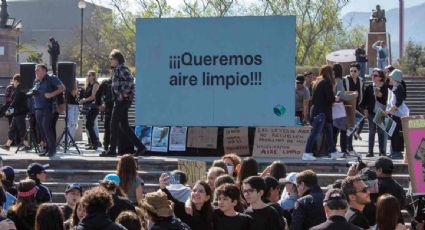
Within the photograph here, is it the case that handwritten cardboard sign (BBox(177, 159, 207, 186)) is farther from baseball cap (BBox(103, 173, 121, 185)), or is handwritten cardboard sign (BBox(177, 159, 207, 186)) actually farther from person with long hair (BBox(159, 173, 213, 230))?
person with long hair (BBox(159, 173, 213, 230))

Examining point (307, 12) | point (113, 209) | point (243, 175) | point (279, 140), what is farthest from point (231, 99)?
point (307, 12)

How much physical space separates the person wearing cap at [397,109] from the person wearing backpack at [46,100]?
5511 millimetres

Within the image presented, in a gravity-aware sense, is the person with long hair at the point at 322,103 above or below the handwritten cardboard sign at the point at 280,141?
above

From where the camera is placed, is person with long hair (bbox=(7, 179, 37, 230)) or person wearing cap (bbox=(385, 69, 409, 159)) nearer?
person with long hair (bbox=(7, 179, 37, 230))

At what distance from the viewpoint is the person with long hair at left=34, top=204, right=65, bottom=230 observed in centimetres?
863

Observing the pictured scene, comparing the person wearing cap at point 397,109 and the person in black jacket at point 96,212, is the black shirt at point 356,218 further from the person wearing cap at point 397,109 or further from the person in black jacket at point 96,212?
the person wearing cap at point 397,109

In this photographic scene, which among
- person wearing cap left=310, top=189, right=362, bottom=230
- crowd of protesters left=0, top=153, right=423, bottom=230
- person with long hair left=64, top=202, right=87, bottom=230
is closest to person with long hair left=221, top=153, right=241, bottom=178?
crowd of protesters left=0, top=153, right=423, bottom=230

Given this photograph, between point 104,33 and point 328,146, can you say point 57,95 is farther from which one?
point 104,33

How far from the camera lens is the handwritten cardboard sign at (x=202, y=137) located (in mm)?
18219

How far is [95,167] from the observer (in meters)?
16.6

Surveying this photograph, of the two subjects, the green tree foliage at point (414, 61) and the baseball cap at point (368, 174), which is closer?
the baseball cap at point (368, 174)

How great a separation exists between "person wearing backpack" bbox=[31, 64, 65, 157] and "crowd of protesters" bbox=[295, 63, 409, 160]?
425 cm

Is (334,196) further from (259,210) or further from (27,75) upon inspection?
(27,75)

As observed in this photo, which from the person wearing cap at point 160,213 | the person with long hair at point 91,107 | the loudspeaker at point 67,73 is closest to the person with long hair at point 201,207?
the person wearing cap at point 160,213
